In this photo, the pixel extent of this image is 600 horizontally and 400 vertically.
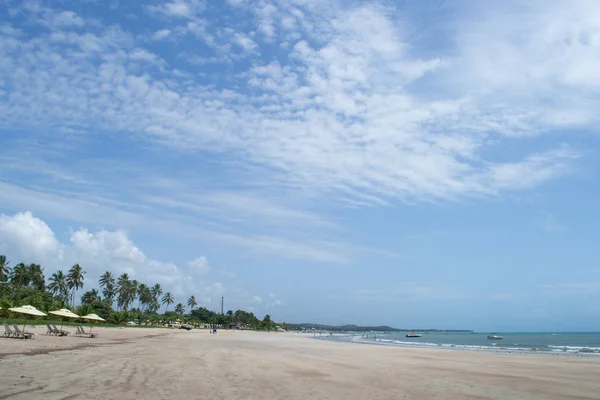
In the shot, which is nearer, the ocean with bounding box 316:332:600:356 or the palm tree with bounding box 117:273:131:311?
the ocean with bounding box 316:332:600:356

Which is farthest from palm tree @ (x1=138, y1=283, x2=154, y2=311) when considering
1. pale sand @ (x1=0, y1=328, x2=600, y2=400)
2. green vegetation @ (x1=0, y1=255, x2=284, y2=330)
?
pale sand @ (x1=0, y1=328, x2=600, y2=400)

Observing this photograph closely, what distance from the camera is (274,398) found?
10.8m

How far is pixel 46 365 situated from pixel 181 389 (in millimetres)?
6084

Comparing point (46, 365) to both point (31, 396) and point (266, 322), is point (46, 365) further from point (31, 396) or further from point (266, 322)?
point (266, 322)

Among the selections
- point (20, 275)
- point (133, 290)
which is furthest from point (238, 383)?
point (133, 290)

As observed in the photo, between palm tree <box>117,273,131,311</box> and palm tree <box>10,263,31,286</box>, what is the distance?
32.7 meters

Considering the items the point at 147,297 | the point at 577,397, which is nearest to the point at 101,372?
the point at 577,397

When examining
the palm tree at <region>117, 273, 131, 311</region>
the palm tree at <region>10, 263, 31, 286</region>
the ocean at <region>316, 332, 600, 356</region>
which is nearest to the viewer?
the ocean at <region>316, 332, 600, 356</region>

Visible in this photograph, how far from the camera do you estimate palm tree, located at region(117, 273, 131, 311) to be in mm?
121688

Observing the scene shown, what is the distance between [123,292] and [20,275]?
1419 inches

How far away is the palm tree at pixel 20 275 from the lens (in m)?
88.1

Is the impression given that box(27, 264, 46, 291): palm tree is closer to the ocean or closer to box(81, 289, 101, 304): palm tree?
box(81, 289, 101, 304): palm tree

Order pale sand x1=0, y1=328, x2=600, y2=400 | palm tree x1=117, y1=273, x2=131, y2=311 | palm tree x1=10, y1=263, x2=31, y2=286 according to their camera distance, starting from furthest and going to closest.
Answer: palm tree x1=117, y1=273, x2=131, y2=311 → palm tree x1=10, y1=263, x2=31, y2=286 → pale sand x1=0, y1=328, x2=600, y2=400

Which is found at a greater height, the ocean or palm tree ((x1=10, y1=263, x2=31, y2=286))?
palm tree ((x1=10, y1=263, x2=31, y2=286))
